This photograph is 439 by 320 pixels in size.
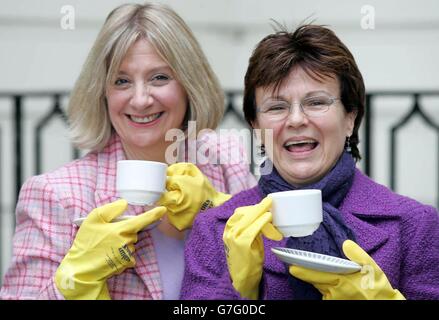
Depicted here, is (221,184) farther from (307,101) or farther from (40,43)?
(40,43)

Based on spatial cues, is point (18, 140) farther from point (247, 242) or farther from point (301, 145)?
point (247, 242)

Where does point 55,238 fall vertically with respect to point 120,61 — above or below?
below

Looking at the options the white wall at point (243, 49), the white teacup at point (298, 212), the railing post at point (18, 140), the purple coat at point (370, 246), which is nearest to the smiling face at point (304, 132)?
the purple coat at point (370, 246)

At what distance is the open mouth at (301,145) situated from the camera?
5.43 feet

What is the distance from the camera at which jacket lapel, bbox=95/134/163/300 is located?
5.84ft

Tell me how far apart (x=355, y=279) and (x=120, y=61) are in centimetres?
73

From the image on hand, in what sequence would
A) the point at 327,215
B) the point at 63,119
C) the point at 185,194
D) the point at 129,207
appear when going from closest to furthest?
the point at 327,215 → the point at 185,194 → the point at 129,207 → the point at 63,119

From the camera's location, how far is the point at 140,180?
63.8 inches

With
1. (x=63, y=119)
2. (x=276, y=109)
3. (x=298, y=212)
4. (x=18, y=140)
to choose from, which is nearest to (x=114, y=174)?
(x=276, y=109)

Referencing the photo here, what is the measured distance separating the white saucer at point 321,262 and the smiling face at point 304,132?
10.2 inches

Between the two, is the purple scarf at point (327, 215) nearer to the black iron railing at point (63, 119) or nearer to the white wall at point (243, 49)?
the white wall at point (243, 49)

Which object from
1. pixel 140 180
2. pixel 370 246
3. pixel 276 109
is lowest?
pixel 370 246

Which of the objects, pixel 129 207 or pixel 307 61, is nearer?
pixel 307 61

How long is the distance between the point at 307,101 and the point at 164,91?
0.38m
